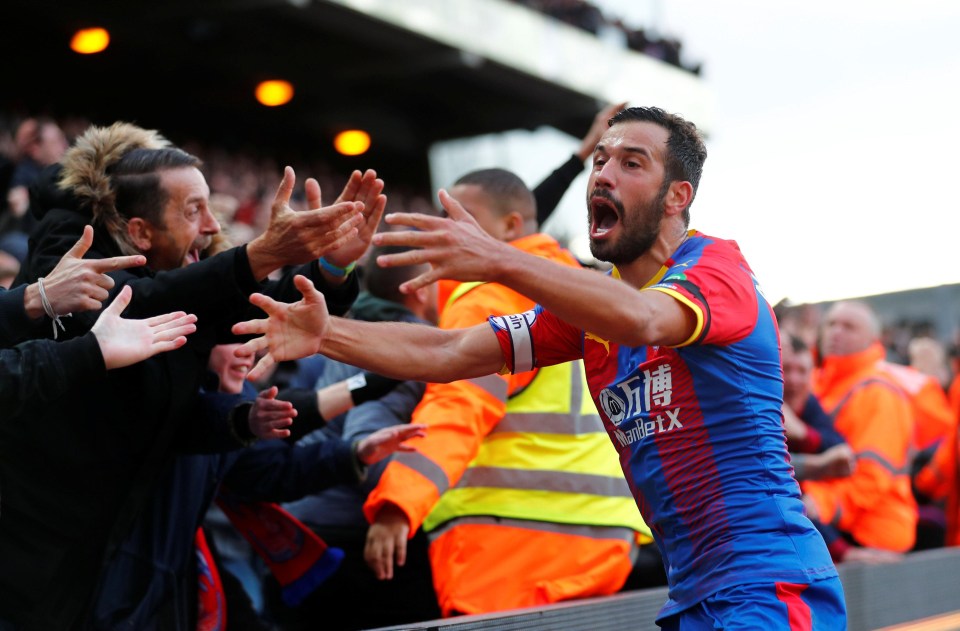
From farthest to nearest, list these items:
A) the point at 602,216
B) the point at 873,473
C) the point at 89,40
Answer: the point at 89,40
the point at 873,473
the point at 602,216

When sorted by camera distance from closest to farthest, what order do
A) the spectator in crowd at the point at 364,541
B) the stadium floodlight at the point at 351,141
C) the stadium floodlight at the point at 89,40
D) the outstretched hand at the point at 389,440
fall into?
1. the outstretched hand at the point at 389,440
2. the spectator in crowd at the point at 364,541
3. the stadium floodlight at the point at 89,40
4. the stadium floodlight at the point at 351,141

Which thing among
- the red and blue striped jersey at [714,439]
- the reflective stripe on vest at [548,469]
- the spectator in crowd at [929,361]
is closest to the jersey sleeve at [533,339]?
the red and blue striped jersey at [714,439]

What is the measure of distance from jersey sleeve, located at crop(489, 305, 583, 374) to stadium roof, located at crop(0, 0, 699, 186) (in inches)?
461

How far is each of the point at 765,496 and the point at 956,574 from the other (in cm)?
474

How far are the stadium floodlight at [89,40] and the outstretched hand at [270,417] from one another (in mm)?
13238

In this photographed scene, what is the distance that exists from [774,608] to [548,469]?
1596mm

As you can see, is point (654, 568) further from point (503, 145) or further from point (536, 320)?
point (503, 145)

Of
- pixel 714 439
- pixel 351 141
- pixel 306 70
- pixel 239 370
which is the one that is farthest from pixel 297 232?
pixel 351 141

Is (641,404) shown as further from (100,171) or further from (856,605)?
(856,605)

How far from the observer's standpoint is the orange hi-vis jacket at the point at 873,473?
675 cm

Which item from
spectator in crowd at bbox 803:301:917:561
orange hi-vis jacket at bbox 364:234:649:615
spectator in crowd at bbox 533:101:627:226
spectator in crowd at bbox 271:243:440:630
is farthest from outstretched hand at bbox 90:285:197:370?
spectator in crowd at bbox 803:301:917:561

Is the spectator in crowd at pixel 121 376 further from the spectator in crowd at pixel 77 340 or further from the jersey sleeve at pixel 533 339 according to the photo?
the jersey sleeve at pixel 533 339

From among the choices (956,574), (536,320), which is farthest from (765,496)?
(956,574)

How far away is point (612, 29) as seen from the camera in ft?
63.5
